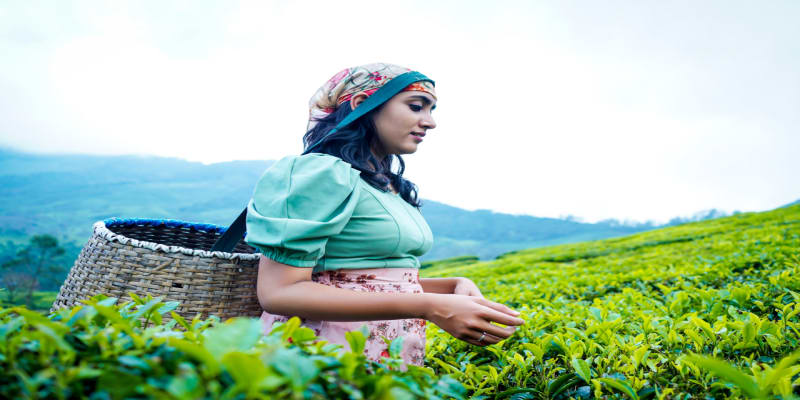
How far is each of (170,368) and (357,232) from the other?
2.94 ft

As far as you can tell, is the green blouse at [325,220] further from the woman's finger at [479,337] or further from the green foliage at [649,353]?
the green foliage at [649,353]

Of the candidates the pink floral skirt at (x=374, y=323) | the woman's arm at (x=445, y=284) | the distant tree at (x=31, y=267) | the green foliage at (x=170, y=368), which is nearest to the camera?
the green foliage at (x=170, y=368)

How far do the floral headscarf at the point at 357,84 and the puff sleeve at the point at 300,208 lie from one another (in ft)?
1.63

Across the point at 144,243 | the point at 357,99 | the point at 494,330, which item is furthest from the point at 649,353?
the point at 144,243

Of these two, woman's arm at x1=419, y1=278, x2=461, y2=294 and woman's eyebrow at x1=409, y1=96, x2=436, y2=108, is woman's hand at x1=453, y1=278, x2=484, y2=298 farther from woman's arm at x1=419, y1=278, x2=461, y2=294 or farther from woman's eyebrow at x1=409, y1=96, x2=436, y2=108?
woman's eyebrow at x1=409, y1=96, x2=436, y2=108

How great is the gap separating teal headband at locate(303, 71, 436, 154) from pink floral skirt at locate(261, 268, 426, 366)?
1.82 ft

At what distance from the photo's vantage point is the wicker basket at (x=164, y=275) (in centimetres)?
158

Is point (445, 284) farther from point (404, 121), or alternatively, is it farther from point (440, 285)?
point (404, 121)

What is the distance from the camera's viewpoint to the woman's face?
1908 millimetres

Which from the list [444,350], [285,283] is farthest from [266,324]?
[444,350]

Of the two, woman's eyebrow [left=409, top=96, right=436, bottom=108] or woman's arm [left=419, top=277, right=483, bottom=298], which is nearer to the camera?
woman's eyebrow [left=409, top=96, right=436, bottom=108]

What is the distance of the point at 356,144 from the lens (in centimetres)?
190

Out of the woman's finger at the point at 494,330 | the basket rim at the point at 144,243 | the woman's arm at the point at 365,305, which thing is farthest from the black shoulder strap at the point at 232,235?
the woman's finger at the point at 494,330

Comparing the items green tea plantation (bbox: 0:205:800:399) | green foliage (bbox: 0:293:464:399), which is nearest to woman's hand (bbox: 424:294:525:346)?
green tea plantation (bbox: 0:205:800:399)
